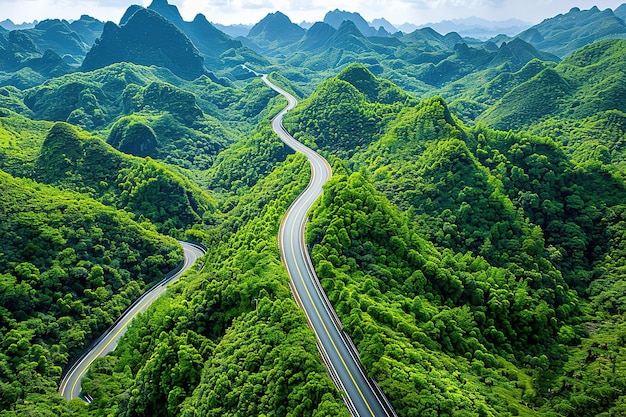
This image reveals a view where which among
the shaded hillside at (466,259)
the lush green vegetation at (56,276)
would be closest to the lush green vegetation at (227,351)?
the shaded hillside at (466,259)

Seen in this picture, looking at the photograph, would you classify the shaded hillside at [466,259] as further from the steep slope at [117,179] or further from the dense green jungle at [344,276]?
the steep slope at [117,179]

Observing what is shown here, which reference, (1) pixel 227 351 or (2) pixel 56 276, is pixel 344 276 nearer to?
(1) pixel 227 351

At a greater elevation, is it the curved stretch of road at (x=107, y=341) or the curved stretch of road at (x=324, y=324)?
the curved stretch of road at (x=324, y=324)

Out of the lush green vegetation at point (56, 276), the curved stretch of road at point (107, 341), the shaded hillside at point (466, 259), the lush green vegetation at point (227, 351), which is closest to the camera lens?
the lush green vegetation at point (227, 351)

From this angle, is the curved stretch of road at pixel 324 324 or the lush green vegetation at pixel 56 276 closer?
the curved stretch of road at pixel 324 324

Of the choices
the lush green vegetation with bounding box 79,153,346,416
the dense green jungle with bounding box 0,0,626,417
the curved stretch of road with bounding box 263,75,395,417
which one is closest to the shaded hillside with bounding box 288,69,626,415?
the dense green jungle with bounding box 0,0,626,417

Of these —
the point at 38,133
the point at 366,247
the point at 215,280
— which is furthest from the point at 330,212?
the point at 38,133

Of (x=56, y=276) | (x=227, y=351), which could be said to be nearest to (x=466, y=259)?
(x=227, y=351)

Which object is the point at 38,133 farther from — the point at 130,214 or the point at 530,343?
the point at 530,343
